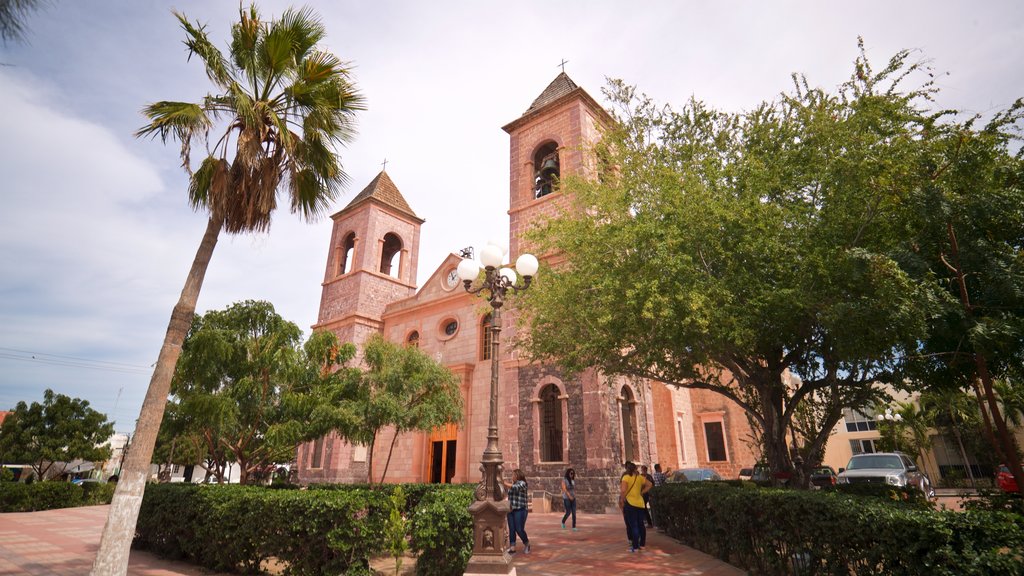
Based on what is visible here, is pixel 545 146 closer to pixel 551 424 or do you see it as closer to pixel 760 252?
pixel 551 424

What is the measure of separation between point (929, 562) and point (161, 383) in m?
9.12

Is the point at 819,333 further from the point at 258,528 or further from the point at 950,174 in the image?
the point at 258,528

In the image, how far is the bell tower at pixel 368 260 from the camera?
25.5 meters

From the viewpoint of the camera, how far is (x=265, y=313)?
36.0 ft

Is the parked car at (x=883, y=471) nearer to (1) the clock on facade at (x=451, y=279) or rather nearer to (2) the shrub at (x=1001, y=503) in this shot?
(2) the shrub at (x=1001, y=503)

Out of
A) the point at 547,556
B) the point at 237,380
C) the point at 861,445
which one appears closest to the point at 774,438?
the point at 547,556

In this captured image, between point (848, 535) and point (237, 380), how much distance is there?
1093 centimetres

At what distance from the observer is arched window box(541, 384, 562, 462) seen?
55.3 feet

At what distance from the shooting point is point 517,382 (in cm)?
1827

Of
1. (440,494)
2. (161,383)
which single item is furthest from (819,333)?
(161,383)

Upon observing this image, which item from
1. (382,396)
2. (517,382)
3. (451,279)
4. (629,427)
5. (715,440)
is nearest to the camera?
(382,396)

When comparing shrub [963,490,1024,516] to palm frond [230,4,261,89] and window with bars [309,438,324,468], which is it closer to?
palm frond [230,4,261,89]

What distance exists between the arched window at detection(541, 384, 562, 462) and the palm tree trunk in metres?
12.4

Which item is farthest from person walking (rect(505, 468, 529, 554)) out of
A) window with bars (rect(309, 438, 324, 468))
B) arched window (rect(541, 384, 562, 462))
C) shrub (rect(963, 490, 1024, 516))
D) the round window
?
window with bars (rect(309, 438, 324, 468))
